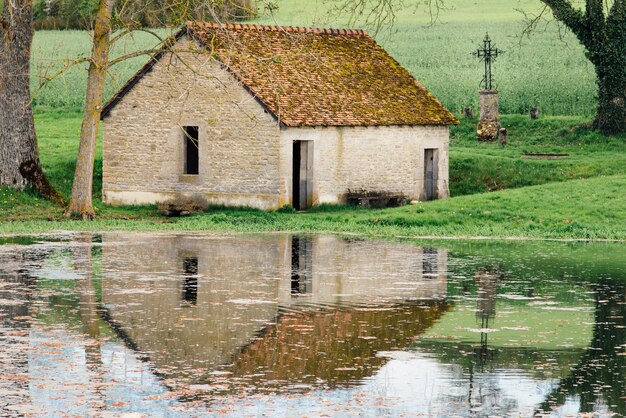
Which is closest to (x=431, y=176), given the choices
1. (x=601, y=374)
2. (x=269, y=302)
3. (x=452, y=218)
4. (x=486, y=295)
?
(x=452, y=218)

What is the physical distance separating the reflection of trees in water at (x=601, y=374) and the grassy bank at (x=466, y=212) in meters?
12.2

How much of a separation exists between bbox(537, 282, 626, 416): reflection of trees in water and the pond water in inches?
1.2

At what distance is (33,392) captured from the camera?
12.8 m

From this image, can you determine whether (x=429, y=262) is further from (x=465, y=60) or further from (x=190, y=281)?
(x=465, y=60)

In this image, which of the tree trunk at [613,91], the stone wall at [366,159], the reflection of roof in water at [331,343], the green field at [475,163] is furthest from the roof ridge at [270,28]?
the reflection of roof in water at [331,343]

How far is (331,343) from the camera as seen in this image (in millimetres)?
15523

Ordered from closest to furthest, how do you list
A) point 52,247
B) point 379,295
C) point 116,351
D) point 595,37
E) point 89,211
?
point 116,351, point 379,295, point 52,247, point 89,211, point 595,37

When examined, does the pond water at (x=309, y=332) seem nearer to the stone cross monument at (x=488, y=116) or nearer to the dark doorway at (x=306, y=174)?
the dark doorway at (x=306, y=174)

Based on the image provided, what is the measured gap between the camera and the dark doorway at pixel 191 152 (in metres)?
38.1

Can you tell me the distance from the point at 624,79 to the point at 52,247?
27957 millimetres

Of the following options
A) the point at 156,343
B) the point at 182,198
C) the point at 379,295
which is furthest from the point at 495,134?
the point at 156,343

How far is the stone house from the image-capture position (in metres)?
36.3

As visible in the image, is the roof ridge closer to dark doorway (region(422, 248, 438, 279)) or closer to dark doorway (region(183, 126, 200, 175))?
dark doorway (region(183, 126, 200, 175))

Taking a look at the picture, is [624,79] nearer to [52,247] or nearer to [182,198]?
[182,198]
